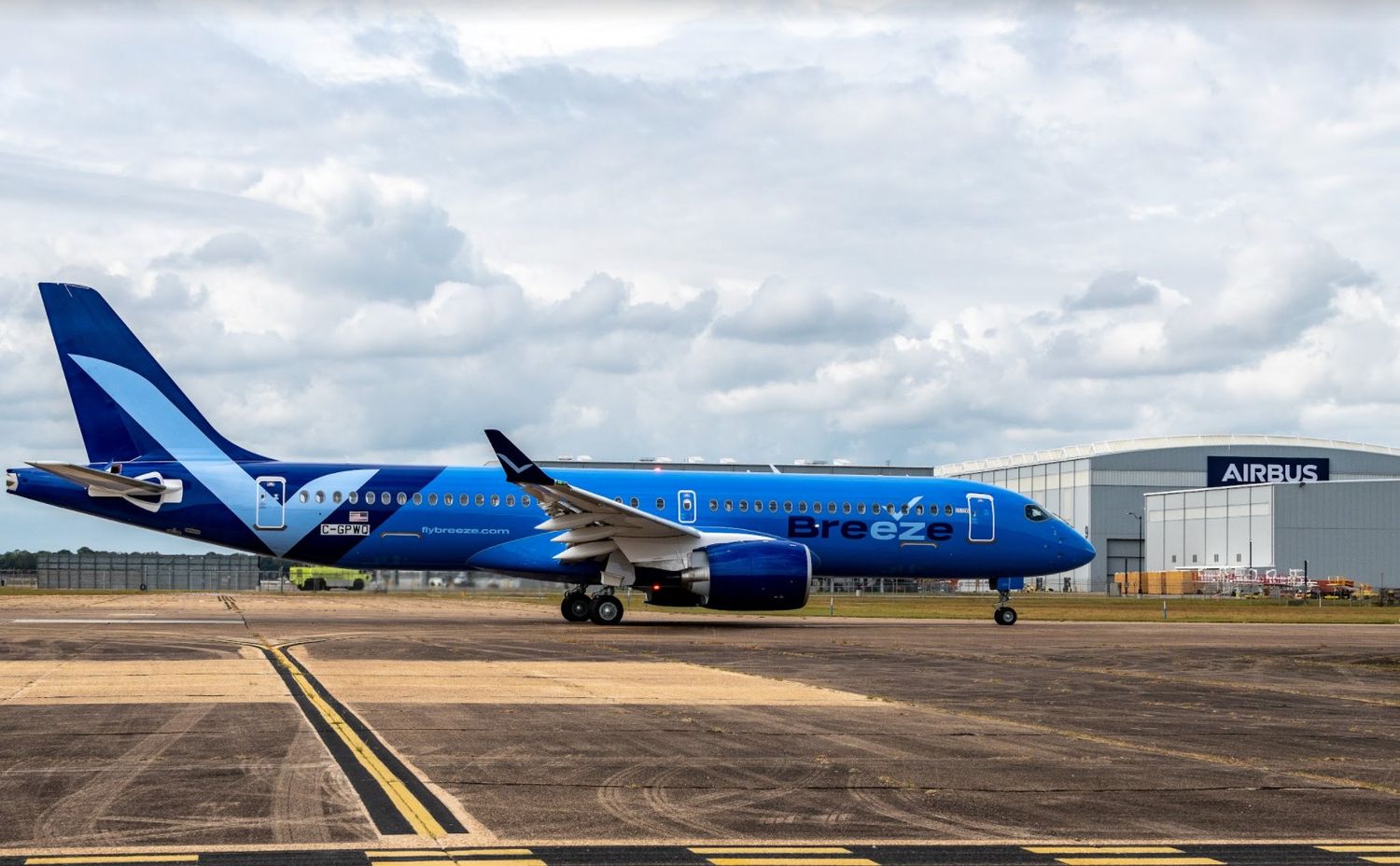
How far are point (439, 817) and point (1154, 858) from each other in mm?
3910

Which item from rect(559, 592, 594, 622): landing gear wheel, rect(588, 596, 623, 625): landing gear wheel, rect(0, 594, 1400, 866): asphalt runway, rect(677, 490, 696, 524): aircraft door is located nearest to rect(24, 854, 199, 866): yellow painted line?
rect(0, 594, 1400, 866): asphalt runway

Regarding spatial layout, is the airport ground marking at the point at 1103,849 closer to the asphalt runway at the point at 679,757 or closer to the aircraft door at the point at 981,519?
the asphalt runway at the point at 679,757

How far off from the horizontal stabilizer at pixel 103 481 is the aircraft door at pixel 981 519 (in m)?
18.5

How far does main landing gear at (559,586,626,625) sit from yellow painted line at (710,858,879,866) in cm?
2450

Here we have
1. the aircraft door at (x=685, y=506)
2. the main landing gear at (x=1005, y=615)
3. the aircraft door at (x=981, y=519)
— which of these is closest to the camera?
the aircraft door at (x=685, y=506)

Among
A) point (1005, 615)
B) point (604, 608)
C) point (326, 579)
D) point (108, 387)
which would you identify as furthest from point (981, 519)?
point (326, 579)

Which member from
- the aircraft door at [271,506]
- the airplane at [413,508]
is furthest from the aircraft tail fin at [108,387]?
the aircraft door at [271,506]

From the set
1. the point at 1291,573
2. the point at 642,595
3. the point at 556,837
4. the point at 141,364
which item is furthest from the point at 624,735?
the point at 1291,573

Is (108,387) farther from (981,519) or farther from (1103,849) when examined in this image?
(1103,849)

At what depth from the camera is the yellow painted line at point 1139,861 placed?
7449mm

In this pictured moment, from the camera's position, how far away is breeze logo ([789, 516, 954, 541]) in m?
34.1

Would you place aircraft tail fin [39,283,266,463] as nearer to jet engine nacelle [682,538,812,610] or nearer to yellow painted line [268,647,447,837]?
jet engine nacelle [682,538,812,610]

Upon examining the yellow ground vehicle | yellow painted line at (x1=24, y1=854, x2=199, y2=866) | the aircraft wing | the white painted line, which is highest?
the aircraft wing

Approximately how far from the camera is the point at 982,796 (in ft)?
31.3
